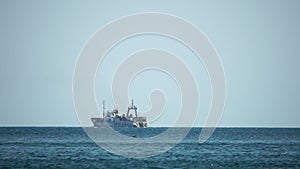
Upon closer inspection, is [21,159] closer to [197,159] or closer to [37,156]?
[37,156]

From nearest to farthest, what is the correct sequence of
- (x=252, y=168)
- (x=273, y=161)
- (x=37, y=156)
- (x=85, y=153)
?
1. (x=252, y=168)
2. (x=273, y=161)
3. (x=37, y=156)
4. (x=85, y=153)

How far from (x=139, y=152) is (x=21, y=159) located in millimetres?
19205

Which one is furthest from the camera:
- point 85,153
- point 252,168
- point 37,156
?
point 85,153

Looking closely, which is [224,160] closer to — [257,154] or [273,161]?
[273,161]

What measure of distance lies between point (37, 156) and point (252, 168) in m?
27.9

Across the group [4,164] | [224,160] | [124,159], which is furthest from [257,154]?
[4,164]

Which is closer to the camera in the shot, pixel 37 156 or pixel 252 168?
pixel 252 168

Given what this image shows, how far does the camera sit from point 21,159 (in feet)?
269

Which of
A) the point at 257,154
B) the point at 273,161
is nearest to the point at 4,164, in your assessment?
the point at 273,161

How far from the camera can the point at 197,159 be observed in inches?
3349

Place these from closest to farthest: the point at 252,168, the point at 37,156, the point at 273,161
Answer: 1. the point at 252,168
2. the point at 273,161
3. the point at 37,156

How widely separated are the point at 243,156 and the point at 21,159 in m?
27.7

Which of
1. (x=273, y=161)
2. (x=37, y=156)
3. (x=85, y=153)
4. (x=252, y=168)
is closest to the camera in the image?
(x=252, y=168)

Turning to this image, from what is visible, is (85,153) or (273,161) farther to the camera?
(85,153)
